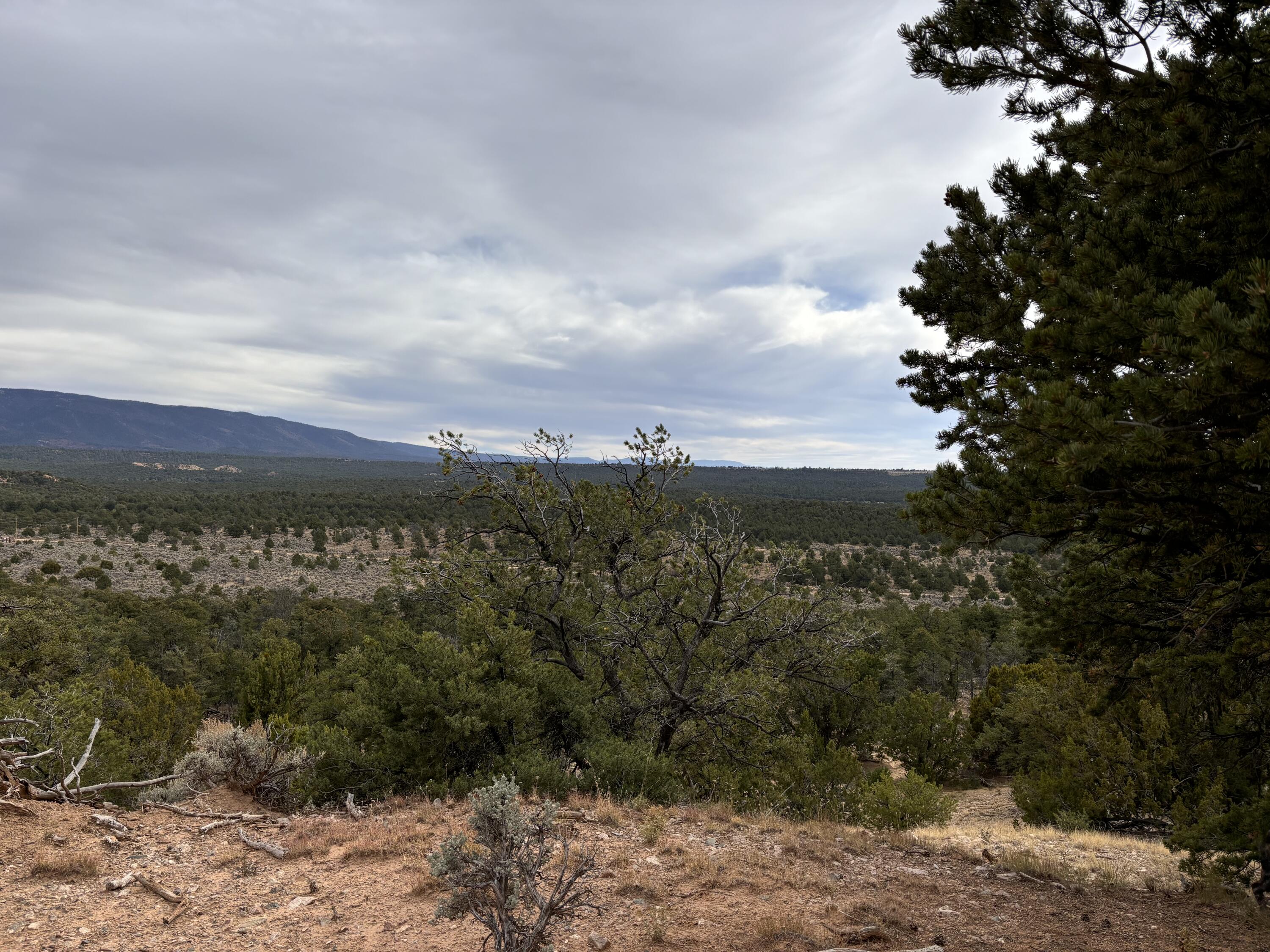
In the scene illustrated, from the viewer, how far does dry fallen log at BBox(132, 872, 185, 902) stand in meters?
4.82

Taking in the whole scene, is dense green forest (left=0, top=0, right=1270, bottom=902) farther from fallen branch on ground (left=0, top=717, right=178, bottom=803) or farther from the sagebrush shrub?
the sagebrush shrub

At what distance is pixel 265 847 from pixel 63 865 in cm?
142

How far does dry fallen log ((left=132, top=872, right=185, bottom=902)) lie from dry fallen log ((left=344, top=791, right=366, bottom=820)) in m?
2.06

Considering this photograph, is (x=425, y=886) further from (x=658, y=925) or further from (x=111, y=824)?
(x=111, y=824)

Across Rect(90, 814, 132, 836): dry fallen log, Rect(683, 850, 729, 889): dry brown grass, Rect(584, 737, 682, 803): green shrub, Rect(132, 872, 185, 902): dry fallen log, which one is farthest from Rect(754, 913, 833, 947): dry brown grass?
Rect(90, 814, 132, 836): dry fallen log

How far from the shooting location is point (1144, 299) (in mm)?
3271

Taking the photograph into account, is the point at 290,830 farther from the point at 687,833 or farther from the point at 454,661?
the point at 687,833

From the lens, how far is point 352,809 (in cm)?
696

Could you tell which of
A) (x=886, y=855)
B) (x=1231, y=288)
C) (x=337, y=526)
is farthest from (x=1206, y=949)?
(x=337, y=526)

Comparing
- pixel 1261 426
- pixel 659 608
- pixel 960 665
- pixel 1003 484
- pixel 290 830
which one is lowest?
pixel 960 665

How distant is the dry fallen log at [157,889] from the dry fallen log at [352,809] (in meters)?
2.06

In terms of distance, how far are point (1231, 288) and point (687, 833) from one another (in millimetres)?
6320

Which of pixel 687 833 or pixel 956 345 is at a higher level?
pixel 956 345

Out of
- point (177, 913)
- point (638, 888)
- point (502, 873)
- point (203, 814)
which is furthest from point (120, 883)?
point (638, 888)
